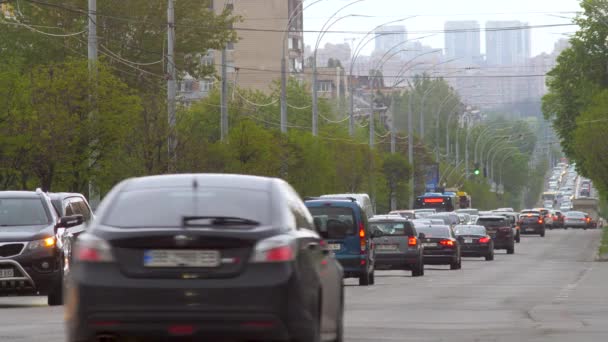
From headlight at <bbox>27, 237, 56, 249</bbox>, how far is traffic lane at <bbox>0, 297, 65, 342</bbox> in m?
0.85

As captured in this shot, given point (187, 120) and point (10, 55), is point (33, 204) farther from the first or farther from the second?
point (10, 55)

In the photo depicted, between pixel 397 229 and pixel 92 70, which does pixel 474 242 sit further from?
pixel 92 70

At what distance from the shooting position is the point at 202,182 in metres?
12.6

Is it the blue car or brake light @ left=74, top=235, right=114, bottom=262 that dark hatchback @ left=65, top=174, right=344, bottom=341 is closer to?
brake light @ left=74, top=235, right=114, bottom=262

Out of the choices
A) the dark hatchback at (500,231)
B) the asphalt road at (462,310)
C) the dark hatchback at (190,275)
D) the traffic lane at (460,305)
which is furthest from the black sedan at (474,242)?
A: the dark hatchback at (190,275)

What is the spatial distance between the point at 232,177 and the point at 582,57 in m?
90.9

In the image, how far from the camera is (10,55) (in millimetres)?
74062

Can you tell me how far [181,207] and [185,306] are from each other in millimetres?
882

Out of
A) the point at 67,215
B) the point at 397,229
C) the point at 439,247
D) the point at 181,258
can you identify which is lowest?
the point at 439,247

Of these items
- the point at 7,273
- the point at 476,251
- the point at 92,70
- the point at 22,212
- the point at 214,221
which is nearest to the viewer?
the point at 214,221

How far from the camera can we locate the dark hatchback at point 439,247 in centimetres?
4700

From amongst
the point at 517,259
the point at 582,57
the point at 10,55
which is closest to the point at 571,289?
the point at 517,259

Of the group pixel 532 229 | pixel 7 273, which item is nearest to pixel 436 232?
pixel 7 273

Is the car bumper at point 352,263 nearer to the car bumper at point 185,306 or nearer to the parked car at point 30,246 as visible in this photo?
the parked car at point 30,246
